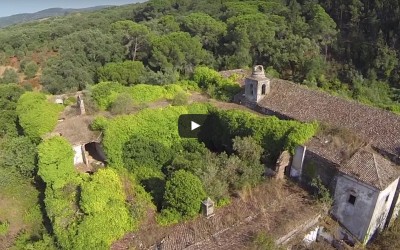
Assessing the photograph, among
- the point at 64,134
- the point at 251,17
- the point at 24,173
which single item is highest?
the point at 251,17

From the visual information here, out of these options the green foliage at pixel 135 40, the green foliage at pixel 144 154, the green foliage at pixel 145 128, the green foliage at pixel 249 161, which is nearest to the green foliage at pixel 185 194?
the green foliage at pixel 249 161

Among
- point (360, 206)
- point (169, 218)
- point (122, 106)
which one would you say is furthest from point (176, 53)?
point (360, 206)

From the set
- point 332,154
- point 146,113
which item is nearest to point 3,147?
point 146,113

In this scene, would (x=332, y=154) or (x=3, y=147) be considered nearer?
(x=332, y=154)

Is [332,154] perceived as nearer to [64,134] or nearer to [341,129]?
[341,129]

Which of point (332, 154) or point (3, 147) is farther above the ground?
point (332, 154)

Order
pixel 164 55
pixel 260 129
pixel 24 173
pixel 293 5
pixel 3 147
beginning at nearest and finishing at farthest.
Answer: pixel 260 129 < pixel 24 173 < pixel 3 147 < pixel 164 55 < pixel 293 5
